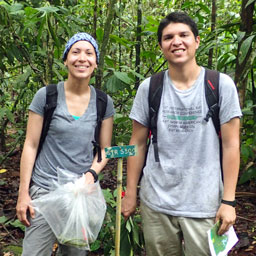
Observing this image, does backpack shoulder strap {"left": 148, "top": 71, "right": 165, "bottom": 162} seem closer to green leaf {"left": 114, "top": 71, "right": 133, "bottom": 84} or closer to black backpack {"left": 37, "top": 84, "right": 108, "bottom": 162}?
black backpack {"left": 37, "top": 84, "right": 108, "bottom": 162}

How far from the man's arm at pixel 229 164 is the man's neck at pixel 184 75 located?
28 cm

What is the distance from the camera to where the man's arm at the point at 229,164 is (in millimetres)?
1720

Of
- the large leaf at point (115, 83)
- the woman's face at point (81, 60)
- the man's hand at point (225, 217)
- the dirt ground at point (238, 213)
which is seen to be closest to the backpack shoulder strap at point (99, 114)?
the woman's face at point (81, 60)

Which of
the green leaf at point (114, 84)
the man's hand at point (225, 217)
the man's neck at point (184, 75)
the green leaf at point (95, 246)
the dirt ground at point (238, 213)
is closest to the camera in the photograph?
the man's hand at point (225, 217)

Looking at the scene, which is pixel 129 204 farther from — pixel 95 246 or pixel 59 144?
pixel 95 246

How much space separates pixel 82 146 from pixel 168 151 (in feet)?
1.54

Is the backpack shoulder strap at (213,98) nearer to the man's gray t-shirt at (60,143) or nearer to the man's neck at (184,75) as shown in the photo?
the man's neck at (184,75)

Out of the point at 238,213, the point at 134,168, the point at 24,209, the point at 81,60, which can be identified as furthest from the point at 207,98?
the point at 238,213

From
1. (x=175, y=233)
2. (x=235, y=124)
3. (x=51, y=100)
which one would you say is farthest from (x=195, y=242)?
(x=51, y=100)

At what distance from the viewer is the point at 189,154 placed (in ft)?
5.88

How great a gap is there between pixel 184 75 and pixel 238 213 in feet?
7.34

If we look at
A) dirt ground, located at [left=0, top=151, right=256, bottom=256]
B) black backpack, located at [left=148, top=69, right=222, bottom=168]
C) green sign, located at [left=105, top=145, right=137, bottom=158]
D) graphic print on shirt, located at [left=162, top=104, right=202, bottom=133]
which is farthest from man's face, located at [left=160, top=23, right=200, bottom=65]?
dirt ground, located at [left=0, top=151, right=256, bottom=256]

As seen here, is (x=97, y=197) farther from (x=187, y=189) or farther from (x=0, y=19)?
(x=0, y=19)

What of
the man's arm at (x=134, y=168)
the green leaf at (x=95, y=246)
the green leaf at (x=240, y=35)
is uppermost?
the green leaf at (x=240, y=35)
